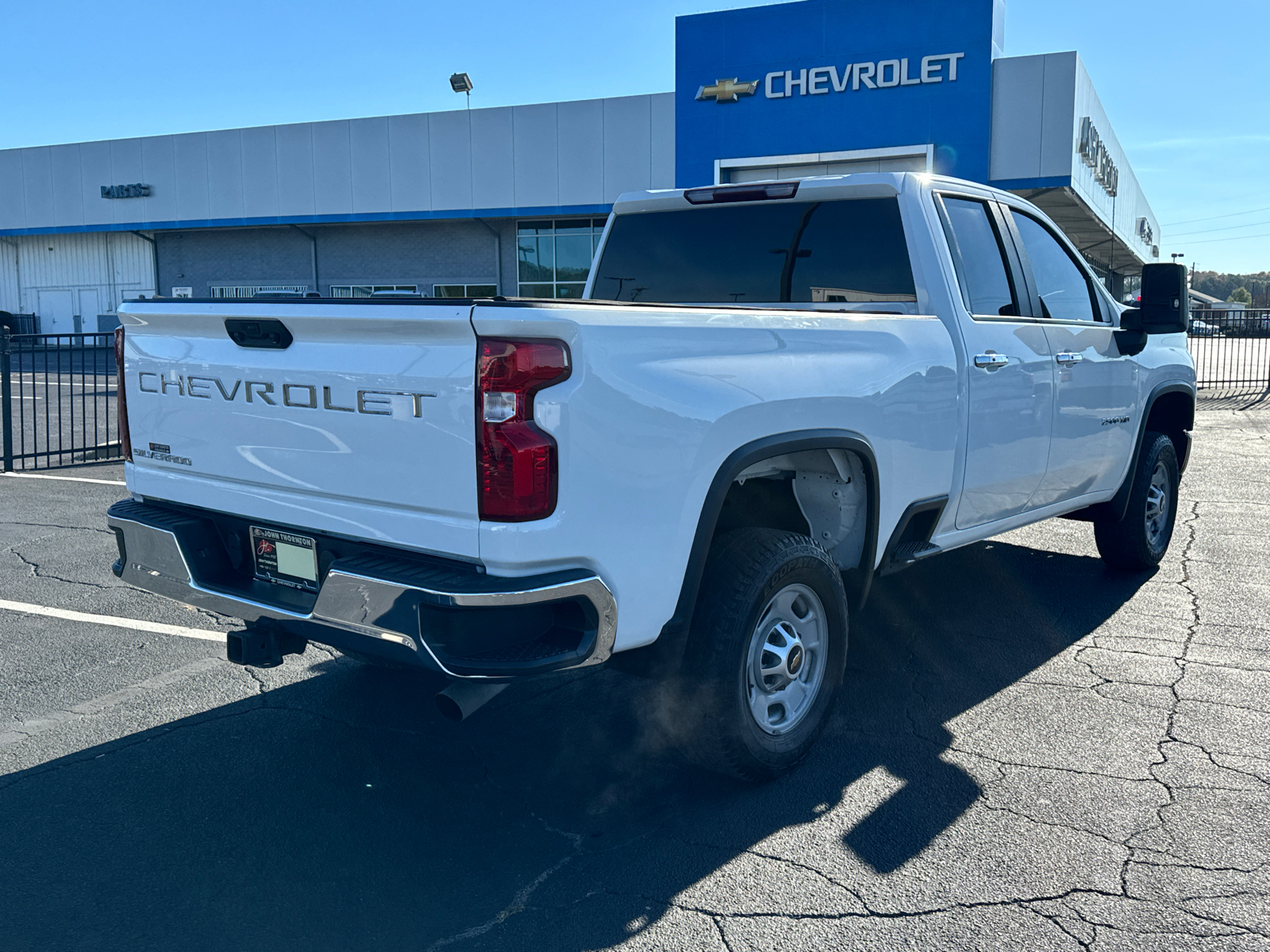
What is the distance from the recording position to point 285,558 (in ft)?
11.2

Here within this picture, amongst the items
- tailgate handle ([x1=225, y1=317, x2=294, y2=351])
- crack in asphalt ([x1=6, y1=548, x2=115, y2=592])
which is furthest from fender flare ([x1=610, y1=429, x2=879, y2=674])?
crack in asphalt ([x1=6, y1=548, x2=115, y2=592])

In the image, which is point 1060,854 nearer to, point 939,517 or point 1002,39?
point 939,517

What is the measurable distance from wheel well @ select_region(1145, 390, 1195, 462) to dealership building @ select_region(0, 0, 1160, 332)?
1755 cm

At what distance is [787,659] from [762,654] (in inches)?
4.9

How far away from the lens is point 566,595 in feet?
9.50

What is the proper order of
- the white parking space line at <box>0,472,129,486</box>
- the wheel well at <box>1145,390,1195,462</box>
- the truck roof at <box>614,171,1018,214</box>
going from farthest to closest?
1. the white parking space line at <box>0,472,129,486</box>
2. the wheel well at <box>1145,390,1195,462</box>
3. the truck roof at <box>614,171,1018,214</box>

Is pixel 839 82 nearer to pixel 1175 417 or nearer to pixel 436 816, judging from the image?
pixel 1175 417

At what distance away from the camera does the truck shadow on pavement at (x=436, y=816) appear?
2.89m

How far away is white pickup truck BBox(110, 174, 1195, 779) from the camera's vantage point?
113 inches

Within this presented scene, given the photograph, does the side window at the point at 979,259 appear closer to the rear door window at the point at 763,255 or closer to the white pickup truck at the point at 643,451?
the white pickup truck at the point at 643,451

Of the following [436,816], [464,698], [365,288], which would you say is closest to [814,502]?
[464,698]

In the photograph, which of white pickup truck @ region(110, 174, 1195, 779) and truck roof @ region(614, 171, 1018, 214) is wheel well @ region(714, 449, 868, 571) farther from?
truck roof @ region(614, 171, 1018, 214)

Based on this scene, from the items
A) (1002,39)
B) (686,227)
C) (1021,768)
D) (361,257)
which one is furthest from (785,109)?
(1021,768)

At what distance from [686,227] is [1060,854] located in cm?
318
